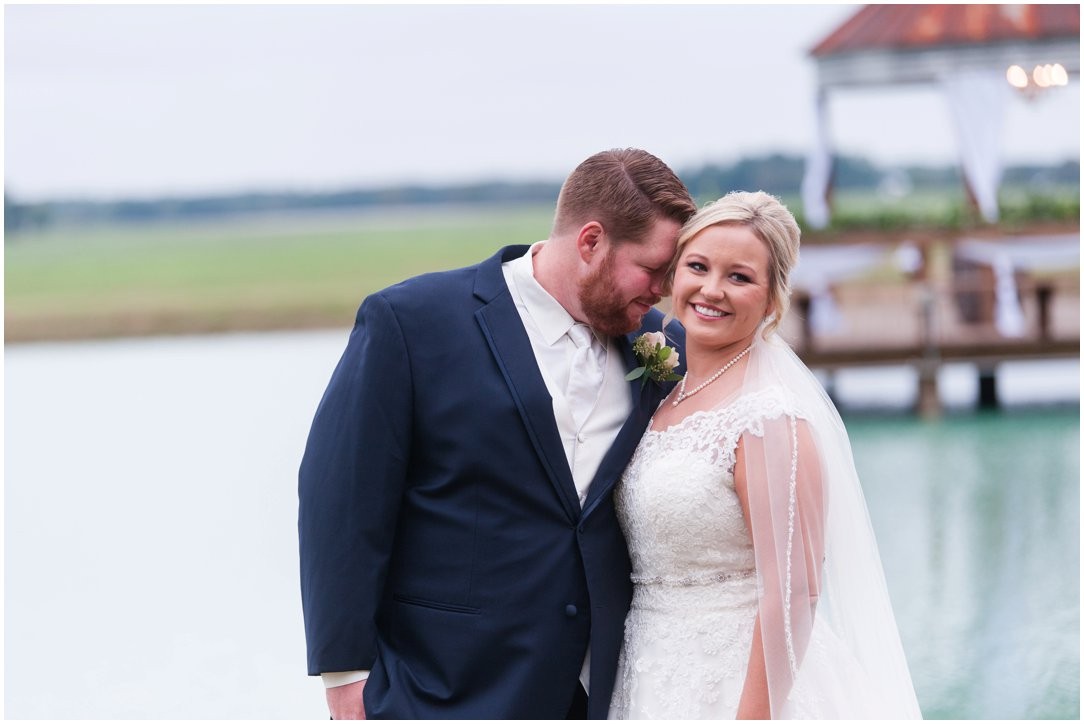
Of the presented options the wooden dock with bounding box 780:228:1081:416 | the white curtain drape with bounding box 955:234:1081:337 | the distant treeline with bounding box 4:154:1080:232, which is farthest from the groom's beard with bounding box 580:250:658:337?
the distant treeline with bounding box 4:154:1080:232

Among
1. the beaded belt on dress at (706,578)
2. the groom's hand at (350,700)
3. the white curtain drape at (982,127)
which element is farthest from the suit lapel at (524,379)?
the white curtain drape at (982,127)

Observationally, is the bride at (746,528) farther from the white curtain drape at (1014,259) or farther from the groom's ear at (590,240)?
the white curtain drape at (1014,259)

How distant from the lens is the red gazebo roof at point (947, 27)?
13.8 meters

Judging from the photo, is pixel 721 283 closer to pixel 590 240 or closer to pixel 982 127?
pixel 590 240

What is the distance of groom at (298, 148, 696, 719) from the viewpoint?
2518mm

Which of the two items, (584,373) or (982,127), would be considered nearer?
(584,373)

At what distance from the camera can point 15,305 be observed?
39594mm

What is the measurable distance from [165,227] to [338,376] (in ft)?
218

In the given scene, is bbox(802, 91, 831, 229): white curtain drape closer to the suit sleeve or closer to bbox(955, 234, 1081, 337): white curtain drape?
bbox(955, 234, 1081, 337): white curtain drape

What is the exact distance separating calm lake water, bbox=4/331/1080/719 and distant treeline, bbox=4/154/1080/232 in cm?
2784

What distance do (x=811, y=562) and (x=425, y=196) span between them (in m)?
72.3

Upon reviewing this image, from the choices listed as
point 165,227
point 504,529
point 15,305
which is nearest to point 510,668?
point 504,529

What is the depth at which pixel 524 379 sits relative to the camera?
8.43 ft

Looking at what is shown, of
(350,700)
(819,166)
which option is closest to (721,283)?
(350,700)
